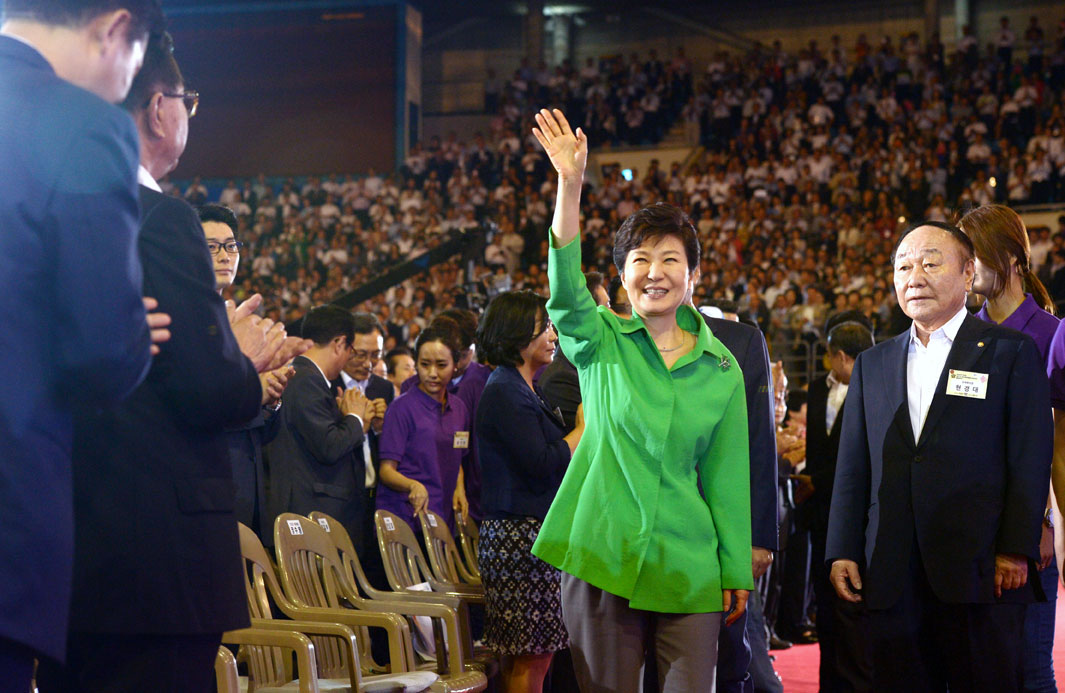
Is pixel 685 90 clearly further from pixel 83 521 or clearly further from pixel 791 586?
pixel 83 521

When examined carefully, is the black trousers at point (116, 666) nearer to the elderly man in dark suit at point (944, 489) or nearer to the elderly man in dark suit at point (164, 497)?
the elderly man in dark suit at point (164, 497)

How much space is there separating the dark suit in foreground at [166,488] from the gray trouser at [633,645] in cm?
99

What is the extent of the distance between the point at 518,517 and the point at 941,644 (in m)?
1.33

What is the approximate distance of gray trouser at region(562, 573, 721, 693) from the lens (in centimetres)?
241

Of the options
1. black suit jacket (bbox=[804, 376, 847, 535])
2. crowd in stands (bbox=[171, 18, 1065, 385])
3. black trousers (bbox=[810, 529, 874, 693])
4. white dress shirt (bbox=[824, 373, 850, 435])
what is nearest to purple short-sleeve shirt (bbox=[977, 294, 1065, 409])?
black trousers (bbox=[810, 529, 874, 693])

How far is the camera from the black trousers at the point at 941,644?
2.69 meters

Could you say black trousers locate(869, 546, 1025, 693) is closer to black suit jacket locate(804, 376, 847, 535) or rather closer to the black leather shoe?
black suit jacket locate(804, 376, 847, 535)

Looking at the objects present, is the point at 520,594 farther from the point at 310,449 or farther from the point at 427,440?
the point at 427,440

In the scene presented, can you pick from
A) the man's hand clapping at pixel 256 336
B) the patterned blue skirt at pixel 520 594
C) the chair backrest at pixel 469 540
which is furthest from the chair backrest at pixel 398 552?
the man's hand clapping at pixel 256 336

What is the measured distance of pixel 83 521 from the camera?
1578 mm

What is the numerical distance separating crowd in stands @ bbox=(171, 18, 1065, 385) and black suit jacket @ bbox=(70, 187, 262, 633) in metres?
10.2

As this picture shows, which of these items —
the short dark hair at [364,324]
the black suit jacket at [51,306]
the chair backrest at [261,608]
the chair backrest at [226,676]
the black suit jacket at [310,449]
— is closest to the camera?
the black suit jacket at [51,306]

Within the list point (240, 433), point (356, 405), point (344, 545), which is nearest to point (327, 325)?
point (356, 405)

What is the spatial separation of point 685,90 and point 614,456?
17762 millimetres
